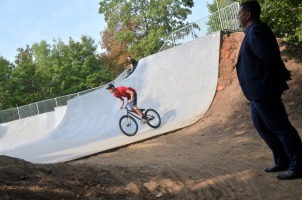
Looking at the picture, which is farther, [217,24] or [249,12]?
[217,24]

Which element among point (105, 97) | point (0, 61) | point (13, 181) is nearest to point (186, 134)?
point (13, 181)

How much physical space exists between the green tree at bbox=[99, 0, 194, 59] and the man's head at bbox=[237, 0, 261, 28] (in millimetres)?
31468

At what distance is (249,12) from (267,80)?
804 millimetres

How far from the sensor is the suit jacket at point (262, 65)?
11.5 feet

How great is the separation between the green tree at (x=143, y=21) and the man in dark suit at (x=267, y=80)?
31586mm

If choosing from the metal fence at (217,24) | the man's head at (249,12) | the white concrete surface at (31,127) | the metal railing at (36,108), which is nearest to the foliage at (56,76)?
the metal railing at (36,108)

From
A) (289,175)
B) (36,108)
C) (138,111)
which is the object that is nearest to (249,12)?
(289,175)

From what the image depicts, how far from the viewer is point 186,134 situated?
9.26 meters

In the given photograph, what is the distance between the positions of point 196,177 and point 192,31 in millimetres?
13581

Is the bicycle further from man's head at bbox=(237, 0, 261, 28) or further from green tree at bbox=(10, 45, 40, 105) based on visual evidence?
green tree at bbox=(10, 45, 40, 105)

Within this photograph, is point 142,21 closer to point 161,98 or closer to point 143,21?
point 143,21

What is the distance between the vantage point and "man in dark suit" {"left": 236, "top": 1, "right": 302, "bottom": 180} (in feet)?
11.6

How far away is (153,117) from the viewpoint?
37.4ft

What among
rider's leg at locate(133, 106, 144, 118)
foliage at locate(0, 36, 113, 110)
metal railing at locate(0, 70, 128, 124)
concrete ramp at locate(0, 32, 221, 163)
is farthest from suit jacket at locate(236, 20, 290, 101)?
foliage at locate(0, 36, 113, 110)
